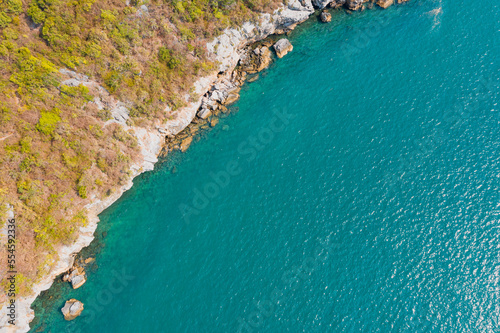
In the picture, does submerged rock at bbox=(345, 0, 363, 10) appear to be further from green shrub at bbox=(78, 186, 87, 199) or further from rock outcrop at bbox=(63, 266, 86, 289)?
rock outcrop at bbox=(63, 266, 86, 289)

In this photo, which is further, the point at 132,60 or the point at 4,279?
the point at 132,60

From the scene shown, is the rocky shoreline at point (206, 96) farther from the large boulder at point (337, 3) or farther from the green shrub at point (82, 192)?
the green shrub at point (82, 192)

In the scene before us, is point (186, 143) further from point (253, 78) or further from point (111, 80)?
point (253, 78)

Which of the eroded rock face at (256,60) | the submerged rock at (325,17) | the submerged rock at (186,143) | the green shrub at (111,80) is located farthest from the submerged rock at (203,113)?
the submerged rock at (325,17)

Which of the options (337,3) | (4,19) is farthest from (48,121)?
(337,3)

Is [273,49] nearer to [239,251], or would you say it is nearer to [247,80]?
[247,80]

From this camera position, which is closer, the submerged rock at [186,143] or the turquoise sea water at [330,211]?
the turquoise sea water at [330,211]

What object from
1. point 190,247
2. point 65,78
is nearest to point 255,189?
point 190,247
